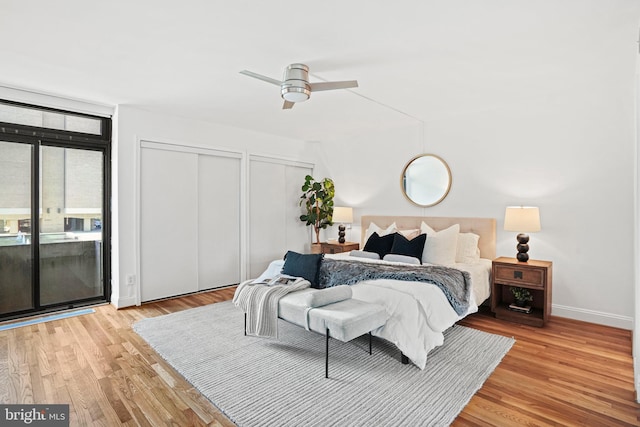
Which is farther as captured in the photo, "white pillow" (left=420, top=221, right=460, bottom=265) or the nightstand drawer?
"white pillow" (left=420, top=221, right=460, bottom=265)

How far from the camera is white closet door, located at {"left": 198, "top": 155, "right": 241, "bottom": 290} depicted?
16.9 feet

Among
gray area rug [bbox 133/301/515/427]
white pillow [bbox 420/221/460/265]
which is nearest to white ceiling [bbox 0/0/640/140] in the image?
white pillow [bbox 420/221/460/265]

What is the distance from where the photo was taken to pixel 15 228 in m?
3.87

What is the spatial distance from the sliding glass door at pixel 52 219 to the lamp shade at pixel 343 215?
333 cm

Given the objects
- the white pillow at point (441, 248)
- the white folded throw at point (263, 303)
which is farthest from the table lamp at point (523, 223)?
the white folded throw at point (263, 303)

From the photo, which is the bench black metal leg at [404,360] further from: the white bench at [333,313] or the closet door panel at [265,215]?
the closet door panel at [265,215]

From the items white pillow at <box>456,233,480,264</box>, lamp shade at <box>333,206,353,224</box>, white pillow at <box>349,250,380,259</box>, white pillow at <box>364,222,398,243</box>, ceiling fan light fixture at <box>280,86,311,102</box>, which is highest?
ceiling fan light fixture at <box>280,86,311,102</box>

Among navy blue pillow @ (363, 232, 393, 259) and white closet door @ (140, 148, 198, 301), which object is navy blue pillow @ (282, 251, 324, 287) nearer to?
navy blue pillow @ (363, 232, 393, 259)

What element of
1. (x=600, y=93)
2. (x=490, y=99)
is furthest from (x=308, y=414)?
(x=600, y=93)

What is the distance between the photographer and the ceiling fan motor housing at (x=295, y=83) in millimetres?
2818

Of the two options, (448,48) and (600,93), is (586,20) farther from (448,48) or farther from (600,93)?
(600,93)

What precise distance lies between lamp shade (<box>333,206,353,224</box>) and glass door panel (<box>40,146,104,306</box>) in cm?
341

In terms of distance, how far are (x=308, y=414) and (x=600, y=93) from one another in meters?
4.24

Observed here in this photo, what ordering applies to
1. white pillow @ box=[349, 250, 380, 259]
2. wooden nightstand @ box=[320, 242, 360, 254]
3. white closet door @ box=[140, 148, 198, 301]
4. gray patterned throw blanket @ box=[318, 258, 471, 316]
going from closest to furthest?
1. gray patterned throw blanket @ box=[318, 258, 471, 316]
2. white pillow @ box=[349, 250, 380, 259]
3. white closet door @ box=[140, 148, 198, 301]
4. wooden nightstand @ box=[320, 242, 360, 254]
